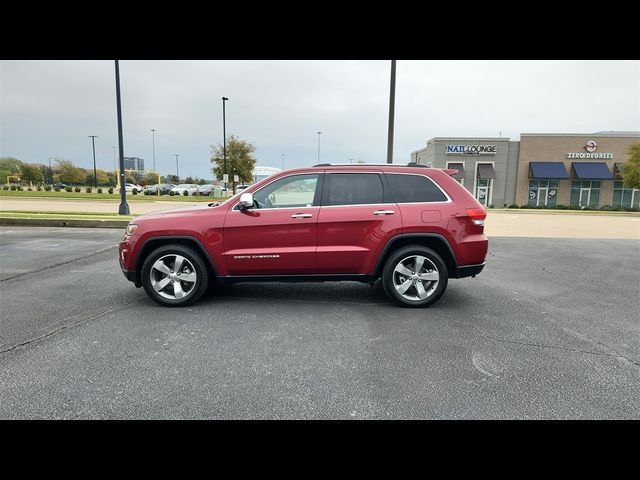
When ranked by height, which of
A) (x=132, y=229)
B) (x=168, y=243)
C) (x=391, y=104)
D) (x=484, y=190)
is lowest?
(x=168, y=243)

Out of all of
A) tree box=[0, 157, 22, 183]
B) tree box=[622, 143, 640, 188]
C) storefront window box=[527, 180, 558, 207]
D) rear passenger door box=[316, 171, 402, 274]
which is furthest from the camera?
tree box=[0, 157, 22, 183]

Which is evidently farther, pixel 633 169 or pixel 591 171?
pixel 591 171

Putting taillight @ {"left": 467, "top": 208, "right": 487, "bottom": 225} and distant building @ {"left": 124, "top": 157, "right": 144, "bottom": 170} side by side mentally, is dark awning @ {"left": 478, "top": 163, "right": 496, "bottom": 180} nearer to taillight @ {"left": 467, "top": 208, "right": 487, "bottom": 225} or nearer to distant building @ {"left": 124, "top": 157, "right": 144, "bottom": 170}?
taillight @ {"left": 467, "top": 208, "right": 487, "bottom": 225}

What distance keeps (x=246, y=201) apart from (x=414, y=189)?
2187 mm

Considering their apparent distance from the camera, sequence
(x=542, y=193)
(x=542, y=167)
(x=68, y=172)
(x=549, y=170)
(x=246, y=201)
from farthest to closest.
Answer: (x=68, y=172) < (x=542, y=193) < (x=542, y=167) < (x=549, y=170) < (x=246, y=201)

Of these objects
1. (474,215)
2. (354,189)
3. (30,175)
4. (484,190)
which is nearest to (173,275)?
(354,189)

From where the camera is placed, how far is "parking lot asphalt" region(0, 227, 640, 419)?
8.89 ft

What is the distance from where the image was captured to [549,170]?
3334 centimetres

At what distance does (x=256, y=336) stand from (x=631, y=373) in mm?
3443

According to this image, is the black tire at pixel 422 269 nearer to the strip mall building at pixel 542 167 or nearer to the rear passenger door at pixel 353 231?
the rear passenger door at pixel 353 231

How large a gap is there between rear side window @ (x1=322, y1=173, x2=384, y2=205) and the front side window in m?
0.25

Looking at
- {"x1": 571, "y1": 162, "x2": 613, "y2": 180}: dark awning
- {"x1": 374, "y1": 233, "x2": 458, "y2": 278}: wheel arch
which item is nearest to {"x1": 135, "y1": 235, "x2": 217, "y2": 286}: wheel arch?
{"x1": 374, "y1": 233, "x2": 458, "y2": 278}: wheel arch

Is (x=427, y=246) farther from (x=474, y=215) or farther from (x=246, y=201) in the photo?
(x=246, y=201)
